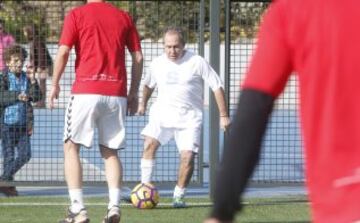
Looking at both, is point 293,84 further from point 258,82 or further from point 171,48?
point 258,82

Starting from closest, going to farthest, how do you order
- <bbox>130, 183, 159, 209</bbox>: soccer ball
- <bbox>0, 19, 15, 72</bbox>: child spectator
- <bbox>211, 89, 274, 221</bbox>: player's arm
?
<bbox>211, 89, 274, 221</bbox>: player's arm < <bbox>130, 183, 159, 209</bbox>: soccer ball < <bbox>0, 19, 15, 72</bbox>: child spectator

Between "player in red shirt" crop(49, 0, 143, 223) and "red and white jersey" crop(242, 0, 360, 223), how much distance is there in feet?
18.6

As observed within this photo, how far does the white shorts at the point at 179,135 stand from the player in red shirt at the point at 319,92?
Answer: 7.65 m

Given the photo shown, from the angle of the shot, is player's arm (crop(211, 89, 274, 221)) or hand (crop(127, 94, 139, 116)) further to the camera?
hand (crop(127, 94, 139, 116))

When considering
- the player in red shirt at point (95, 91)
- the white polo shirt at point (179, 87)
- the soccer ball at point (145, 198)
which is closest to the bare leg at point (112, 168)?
the player in red shirt at point (95, 91)

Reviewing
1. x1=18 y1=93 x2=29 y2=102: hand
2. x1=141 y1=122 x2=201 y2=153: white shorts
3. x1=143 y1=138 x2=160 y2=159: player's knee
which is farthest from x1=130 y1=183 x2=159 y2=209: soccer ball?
x1=18 y1=93 x2=29 y2=102: hand

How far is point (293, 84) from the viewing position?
12336 mm

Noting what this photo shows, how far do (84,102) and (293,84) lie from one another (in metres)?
4.01

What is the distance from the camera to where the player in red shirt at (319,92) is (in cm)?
317

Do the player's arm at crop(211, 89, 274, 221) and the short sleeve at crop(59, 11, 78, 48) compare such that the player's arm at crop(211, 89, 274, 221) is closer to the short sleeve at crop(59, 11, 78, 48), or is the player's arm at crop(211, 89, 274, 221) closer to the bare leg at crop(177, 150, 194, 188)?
the short sleeve at crop(59, 11, 78, 48)

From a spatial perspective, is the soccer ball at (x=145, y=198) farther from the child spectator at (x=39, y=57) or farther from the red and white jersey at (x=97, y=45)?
the child spectator at (x=39, y=57)

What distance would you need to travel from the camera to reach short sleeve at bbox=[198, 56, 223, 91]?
10.7 metres

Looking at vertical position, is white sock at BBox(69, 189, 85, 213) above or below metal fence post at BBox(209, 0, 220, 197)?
below

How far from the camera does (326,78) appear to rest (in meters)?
3.19
